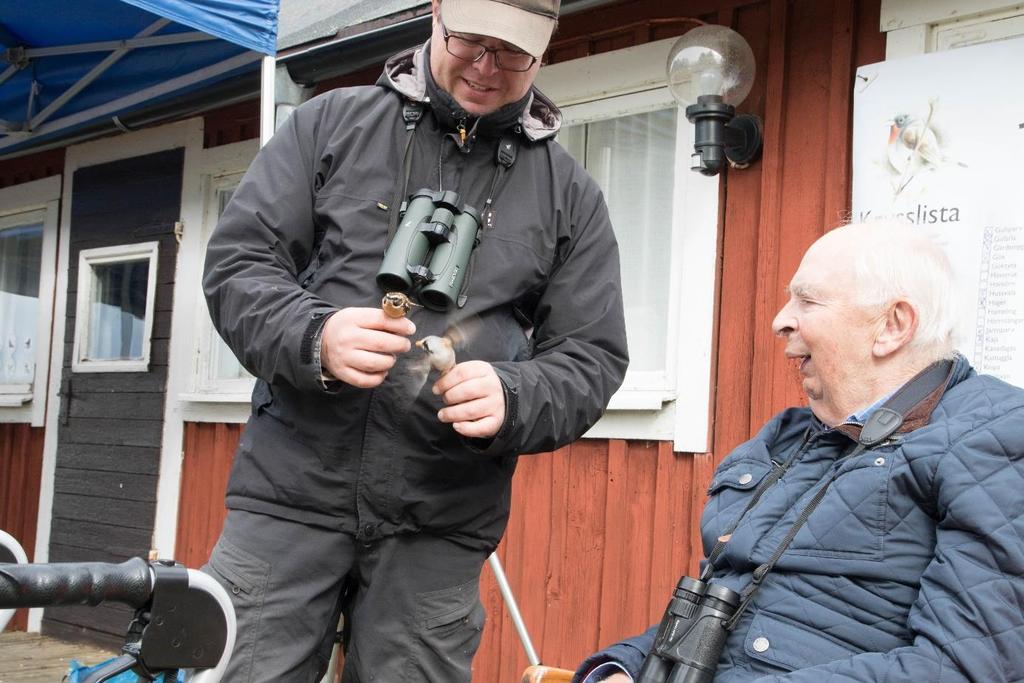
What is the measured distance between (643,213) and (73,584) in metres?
3.85

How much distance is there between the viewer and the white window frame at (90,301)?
7.04m

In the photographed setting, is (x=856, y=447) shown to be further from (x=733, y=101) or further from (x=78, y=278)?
(x=78, y=278)

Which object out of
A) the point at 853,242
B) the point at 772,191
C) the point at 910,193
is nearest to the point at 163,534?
the point at 772,191

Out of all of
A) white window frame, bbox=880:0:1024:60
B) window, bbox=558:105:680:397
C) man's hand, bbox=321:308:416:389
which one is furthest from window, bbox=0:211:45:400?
man's hand, bbox=321:308:416:389

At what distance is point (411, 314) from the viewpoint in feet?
7.38

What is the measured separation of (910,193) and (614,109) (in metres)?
1.49

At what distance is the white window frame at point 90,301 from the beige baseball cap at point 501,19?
16.9ft

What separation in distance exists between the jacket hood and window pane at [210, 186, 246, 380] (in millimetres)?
4393

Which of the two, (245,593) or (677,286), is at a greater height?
(677,286)

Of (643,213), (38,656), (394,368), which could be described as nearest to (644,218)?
(643,213)

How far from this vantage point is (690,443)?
438 centimetres

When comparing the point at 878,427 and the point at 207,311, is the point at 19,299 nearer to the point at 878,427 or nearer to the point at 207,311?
the point at 207,311

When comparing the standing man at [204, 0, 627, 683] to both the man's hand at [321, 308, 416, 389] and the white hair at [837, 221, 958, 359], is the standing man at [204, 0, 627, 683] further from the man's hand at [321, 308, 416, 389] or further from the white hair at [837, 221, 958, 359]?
the white hair at [837, 221, 958, 359]

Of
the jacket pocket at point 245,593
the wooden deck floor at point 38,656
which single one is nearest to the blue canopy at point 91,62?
the jacket pocket at point 245,593
